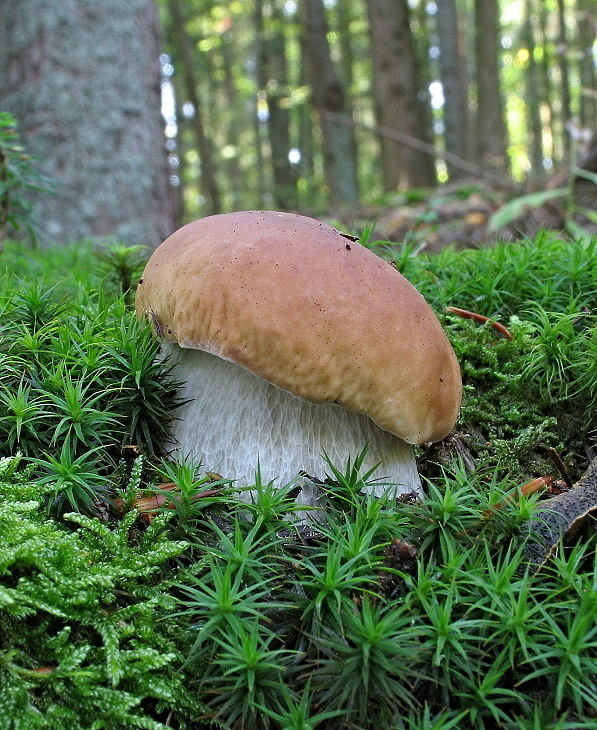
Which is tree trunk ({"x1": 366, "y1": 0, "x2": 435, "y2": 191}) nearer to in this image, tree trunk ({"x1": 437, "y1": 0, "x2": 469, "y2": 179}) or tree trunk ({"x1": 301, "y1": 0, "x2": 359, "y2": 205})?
tree trunk ({"x1": 301, "y1": 0, "x2": 359, "y2": 205})

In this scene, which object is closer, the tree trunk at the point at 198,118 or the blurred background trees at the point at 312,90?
the blurred background trees at the point at 312,90

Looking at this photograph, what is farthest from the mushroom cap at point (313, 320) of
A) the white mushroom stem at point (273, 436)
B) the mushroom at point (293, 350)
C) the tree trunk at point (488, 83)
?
the tree trunk at point (488, 83)

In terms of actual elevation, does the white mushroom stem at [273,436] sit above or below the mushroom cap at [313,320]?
below

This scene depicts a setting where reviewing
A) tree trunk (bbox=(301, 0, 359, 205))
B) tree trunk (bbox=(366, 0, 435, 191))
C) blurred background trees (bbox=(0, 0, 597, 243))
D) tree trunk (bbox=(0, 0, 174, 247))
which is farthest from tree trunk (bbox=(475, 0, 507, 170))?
tree trunk (bbox=(0, 0, 174, 247))

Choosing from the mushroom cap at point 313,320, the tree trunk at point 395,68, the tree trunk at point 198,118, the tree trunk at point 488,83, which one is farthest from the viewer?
the tree trunk at point 488,83

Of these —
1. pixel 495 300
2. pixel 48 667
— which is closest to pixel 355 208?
pixel 495 300

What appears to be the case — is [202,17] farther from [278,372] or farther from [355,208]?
[278,372]

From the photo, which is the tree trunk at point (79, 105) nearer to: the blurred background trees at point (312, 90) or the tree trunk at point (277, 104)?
the blurred background trees at point (312, 90)
